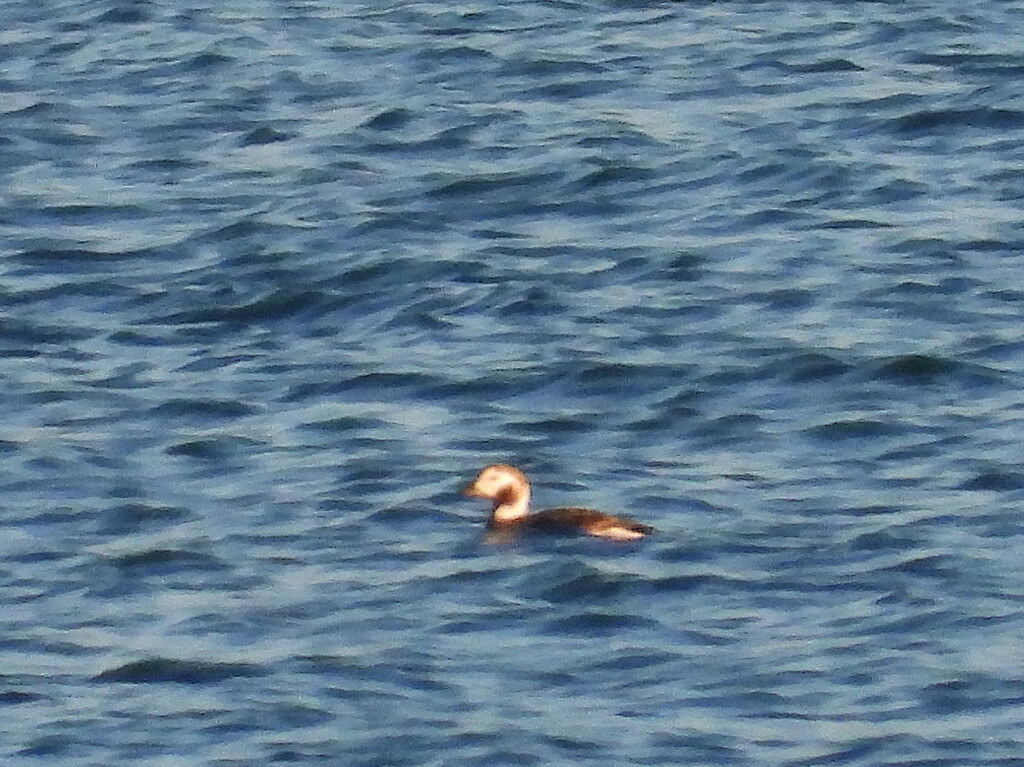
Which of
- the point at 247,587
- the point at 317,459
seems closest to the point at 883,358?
the point at 317,459

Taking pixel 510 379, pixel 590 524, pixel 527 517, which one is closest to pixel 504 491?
pixel 527 517

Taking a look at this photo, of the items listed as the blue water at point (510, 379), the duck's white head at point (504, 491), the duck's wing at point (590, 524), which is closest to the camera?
the blue water at point (510, 379)

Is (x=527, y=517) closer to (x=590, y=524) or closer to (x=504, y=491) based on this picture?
(x=504, y=491)

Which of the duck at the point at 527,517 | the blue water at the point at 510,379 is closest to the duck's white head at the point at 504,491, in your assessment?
the duck at the point at 527,517

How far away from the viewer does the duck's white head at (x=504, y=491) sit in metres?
14.0

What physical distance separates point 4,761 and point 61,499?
281 centimetres

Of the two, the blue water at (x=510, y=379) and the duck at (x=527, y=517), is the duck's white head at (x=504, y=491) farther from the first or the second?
the blue water at (x=510, y=379)

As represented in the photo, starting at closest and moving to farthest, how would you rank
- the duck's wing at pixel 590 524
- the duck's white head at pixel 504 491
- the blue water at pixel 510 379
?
the blue water at pixel 510 379, the duck's wing at pixel 590 524, the duck's white head at pixel 504 491

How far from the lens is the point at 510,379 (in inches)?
623

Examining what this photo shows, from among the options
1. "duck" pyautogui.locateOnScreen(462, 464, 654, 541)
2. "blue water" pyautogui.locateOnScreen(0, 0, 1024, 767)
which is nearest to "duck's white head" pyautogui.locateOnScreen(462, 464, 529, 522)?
"duck" pyautogui.locateOnScreen(462, 464, 654, 541)

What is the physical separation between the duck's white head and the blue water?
170 millimetres

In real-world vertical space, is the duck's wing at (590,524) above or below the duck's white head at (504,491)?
below

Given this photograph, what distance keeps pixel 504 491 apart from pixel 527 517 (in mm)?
144

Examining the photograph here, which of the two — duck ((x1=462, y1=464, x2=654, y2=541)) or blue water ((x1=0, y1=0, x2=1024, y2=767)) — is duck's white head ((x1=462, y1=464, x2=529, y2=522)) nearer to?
duck ((x1=462, y1=464, x2=654, y2=541))
